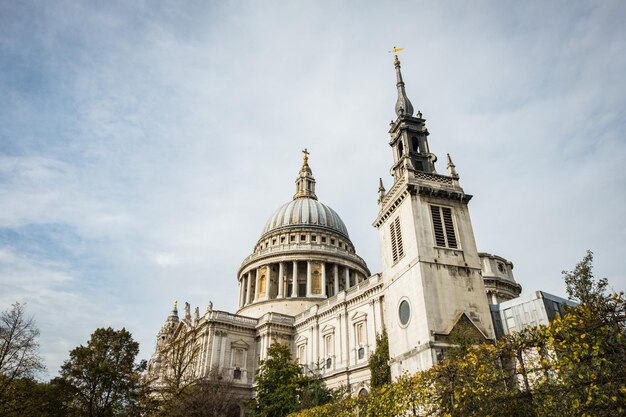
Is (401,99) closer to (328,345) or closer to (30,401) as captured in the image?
(328,345)

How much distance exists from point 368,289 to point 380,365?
8449mm

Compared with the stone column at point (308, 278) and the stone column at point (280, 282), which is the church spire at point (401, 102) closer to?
the stone column at point (308, 278)

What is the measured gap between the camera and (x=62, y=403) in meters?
32.0

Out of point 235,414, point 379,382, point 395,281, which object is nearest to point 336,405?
point 395,281

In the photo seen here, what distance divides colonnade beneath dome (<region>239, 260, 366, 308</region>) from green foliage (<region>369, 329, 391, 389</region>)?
84.0 feet

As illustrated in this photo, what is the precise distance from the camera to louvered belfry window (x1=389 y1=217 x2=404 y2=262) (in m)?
32.1

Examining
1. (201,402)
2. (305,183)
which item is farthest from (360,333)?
(305,183)

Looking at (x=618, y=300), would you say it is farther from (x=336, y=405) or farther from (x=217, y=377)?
(x=217, y=377)

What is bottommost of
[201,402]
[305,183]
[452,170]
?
[201,402]

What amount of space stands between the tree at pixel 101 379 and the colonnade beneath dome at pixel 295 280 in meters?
29.7

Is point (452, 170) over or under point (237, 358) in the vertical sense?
over

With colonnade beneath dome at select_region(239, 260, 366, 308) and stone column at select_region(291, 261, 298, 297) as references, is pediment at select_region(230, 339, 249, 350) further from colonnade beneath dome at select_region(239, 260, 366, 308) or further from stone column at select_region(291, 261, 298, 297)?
stone column at select_region(291, 261, 298, 297)

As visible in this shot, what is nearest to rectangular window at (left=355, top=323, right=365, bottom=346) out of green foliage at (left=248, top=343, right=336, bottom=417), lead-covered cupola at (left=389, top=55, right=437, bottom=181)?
green foliage at (left=248, top=343, right=336, bottom=417)

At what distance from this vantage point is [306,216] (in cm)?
7512
